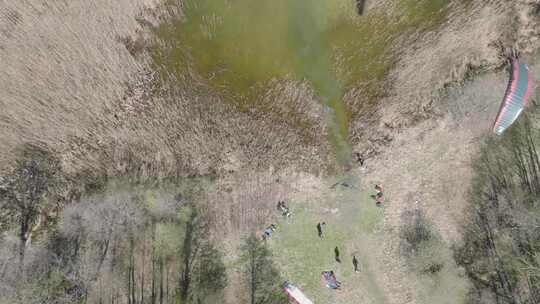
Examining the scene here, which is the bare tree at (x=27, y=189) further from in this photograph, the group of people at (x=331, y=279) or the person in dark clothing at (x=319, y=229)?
the group of people at (x=331, y=279)

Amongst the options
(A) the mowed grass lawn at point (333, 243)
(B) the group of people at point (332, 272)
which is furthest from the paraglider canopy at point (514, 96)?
(B) the group of people at point (332, 272)

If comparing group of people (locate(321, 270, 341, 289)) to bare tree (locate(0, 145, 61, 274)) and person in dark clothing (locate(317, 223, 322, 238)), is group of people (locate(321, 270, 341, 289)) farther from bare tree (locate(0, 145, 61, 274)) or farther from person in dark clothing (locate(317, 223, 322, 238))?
bare tree (locate(0, 145, 61, 274))

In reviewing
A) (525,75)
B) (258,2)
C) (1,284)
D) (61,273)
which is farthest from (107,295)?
(525,75)

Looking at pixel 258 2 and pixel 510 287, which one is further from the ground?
pixel 258 2

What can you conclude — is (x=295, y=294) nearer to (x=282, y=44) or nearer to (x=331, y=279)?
(x=331, y=279)

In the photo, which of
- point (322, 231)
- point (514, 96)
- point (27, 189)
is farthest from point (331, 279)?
point (27, 189)

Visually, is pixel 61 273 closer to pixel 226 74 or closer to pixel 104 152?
pixel 104 152

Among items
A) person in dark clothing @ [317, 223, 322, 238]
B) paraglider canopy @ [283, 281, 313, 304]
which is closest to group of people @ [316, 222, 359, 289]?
person in dark clothing @ [317, 223, 322, 238]
